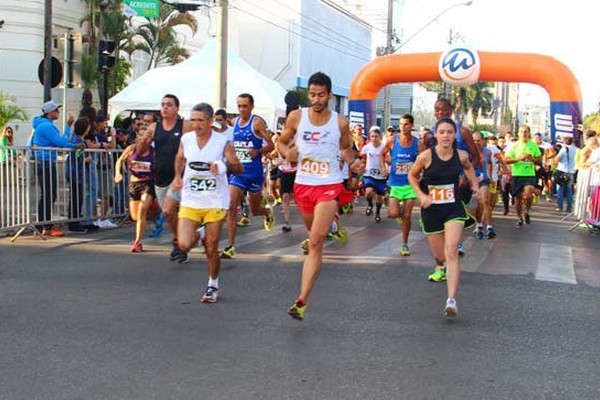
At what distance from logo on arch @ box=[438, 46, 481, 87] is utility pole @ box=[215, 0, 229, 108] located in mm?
6383

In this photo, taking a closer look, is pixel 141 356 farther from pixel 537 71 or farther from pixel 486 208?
pixel 537 71

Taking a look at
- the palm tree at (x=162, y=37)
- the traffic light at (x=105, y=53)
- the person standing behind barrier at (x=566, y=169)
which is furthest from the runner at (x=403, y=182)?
the palm tree at (x=162, y=37)

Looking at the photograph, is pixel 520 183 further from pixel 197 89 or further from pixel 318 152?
pixel 197 89

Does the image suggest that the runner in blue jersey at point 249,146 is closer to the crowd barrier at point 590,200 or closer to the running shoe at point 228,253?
the running shoe at point 228,253

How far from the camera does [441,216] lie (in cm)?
745

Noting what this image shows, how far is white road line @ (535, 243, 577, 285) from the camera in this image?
9.46 metres

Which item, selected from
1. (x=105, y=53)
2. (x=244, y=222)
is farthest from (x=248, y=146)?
(x=105, y=53)

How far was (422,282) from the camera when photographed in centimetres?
871

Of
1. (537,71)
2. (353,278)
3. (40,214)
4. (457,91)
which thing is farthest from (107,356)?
(457,91)

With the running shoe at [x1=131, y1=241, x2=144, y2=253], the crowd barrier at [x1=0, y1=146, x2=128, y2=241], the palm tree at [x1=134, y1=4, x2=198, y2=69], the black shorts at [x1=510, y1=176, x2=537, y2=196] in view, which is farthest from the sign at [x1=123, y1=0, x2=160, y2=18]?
the palm tree at [x1=134, y1=4, x2=198, y2=69]

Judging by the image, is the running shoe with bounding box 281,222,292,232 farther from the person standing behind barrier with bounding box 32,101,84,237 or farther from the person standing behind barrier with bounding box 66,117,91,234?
the person standing behind barrier with bounding box 32,101,84,237

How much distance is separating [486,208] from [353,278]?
518 cm

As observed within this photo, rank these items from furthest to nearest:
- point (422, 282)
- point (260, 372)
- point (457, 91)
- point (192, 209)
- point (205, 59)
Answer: point (457, 91), point (205, 59), point (422, 282), point (192, 209), point (260, 372)

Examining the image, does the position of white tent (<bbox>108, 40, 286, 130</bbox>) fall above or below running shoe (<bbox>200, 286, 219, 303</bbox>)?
above
